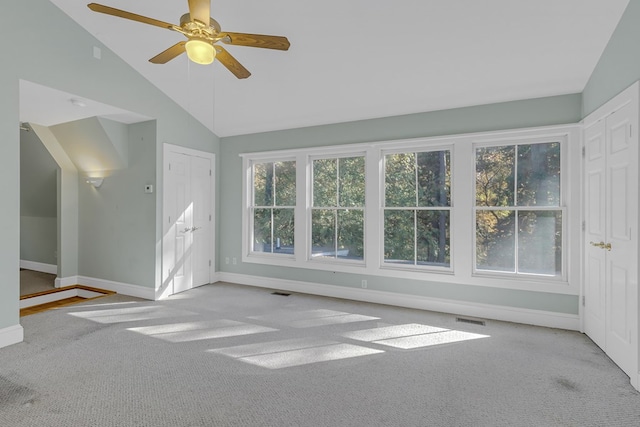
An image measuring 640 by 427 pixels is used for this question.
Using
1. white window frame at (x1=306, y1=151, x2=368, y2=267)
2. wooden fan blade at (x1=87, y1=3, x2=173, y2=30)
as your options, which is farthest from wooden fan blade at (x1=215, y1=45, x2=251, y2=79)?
white window frame at (x1=306, y1=151, x2=368, y2=267)

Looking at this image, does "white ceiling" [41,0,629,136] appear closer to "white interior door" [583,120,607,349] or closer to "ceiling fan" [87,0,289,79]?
"white interior door" [583,120,607,349]

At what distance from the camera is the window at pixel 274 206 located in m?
5.25

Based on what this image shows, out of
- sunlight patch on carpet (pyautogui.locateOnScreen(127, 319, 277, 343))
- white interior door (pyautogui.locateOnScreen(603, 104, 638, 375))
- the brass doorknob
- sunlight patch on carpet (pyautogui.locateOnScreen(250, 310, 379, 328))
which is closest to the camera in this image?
white interior door (pyautogui.locateOnScreen(603, 104, 638, 375))

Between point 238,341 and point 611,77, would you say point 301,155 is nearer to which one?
point 238,341

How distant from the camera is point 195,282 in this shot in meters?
5.26

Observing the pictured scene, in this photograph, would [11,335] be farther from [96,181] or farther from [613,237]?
[613,237]

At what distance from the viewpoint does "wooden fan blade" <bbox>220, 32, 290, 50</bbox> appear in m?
2.33

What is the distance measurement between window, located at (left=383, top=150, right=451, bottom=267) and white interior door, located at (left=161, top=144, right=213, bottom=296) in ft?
9.61

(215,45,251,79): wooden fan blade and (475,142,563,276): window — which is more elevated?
(215,45,251,79): wooden fan blade

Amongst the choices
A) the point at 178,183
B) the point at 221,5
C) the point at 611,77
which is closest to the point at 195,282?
the point at 178,183

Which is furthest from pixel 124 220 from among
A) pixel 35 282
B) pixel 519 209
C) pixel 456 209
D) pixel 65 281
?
pixel 519 209

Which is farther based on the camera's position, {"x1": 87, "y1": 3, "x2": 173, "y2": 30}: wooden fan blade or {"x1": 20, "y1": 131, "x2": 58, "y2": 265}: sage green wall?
{"x1": 20, "y1": 131, "x2": 58, "y2": 265}: sage green wall

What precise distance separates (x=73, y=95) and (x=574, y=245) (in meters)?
5.63

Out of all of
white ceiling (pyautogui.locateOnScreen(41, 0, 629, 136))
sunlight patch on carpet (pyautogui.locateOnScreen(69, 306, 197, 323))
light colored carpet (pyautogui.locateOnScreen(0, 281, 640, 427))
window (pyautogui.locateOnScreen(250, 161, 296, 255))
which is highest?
white ceiling (pyautogui.locateOnScreen(41, 0, 629, 136))
